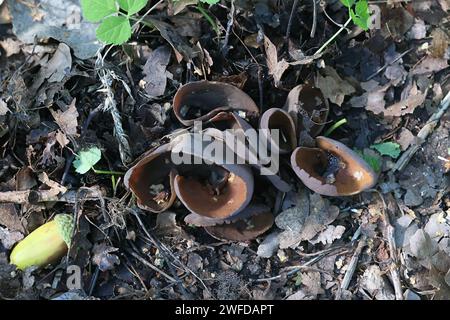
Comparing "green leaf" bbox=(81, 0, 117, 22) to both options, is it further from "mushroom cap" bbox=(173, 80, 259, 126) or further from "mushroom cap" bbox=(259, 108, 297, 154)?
"mushroom cap" bbox=(259, 108, 297, 154)

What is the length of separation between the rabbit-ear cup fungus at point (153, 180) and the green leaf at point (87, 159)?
0.74 feet

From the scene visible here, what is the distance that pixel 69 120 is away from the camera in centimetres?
301

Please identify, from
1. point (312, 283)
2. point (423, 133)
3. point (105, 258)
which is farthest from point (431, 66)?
point (105, 258)

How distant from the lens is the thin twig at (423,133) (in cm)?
303

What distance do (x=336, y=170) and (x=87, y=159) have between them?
130 cm

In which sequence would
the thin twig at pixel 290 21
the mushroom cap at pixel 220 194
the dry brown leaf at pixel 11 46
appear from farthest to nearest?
the dry brown leaf at pixel 11 46
the thin twig at pixel 290 21
the mushroom cap at pixel 220 194

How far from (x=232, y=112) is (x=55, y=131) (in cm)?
95

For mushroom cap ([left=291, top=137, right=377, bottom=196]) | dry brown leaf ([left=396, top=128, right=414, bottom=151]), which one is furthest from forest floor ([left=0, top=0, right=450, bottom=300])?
mushroom cap ([left=291, top=137, right=377, bottom=196])

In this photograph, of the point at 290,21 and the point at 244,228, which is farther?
the point at 290,21

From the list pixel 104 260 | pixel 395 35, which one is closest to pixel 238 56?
pixel 395 35

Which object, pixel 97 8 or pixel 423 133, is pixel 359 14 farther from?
pixel 97 8

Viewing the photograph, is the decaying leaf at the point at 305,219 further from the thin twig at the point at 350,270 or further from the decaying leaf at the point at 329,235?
the thin twig at the point at 350,270

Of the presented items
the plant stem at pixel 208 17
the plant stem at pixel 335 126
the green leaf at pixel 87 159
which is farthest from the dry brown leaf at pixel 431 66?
the green leaf at pixel 87 159

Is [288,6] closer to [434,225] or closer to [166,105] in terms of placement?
[166,105]
